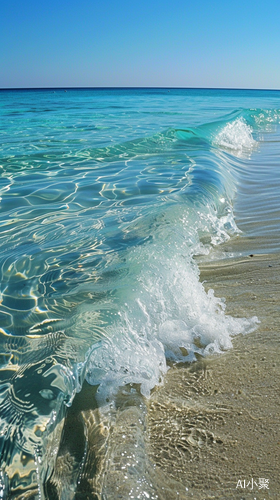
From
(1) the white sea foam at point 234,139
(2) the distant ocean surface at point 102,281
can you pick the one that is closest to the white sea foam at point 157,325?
(2) the distant ocean surface at point 102,281

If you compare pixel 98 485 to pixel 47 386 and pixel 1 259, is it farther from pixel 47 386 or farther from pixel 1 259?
pixel 1 259

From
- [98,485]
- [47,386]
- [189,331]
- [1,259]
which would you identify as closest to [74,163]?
[1,259]

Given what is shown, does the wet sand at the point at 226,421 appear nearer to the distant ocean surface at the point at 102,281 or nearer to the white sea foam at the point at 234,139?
the distant ocean surface at the point at 102,281

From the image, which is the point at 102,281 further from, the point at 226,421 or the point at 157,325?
the point at 226,421

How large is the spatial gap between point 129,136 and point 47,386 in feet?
27.1

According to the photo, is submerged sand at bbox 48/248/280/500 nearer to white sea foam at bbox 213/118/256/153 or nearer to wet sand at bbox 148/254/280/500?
wet sand at bbox 148/254/280/500

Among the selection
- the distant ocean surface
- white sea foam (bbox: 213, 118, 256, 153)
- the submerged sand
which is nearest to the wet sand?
the submerged sand

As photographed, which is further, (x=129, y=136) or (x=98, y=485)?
(x=129, y=136)

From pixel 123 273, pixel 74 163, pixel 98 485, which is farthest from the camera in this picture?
pixel 74 163

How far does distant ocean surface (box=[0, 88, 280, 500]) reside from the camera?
1.60 m

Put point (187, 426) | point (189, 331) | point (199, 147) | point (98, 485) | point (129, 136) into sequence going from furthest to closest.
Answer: point (129, 136) < point (199, 147) < point (189, 331) < point (187, 426) < point (98, 485)

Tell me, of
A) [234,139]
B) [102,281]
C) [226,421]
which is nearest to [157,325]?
[102,281]

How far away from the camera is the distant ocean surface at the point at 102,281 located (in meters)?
1.60

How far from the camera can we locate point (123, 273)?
8.36 feet
